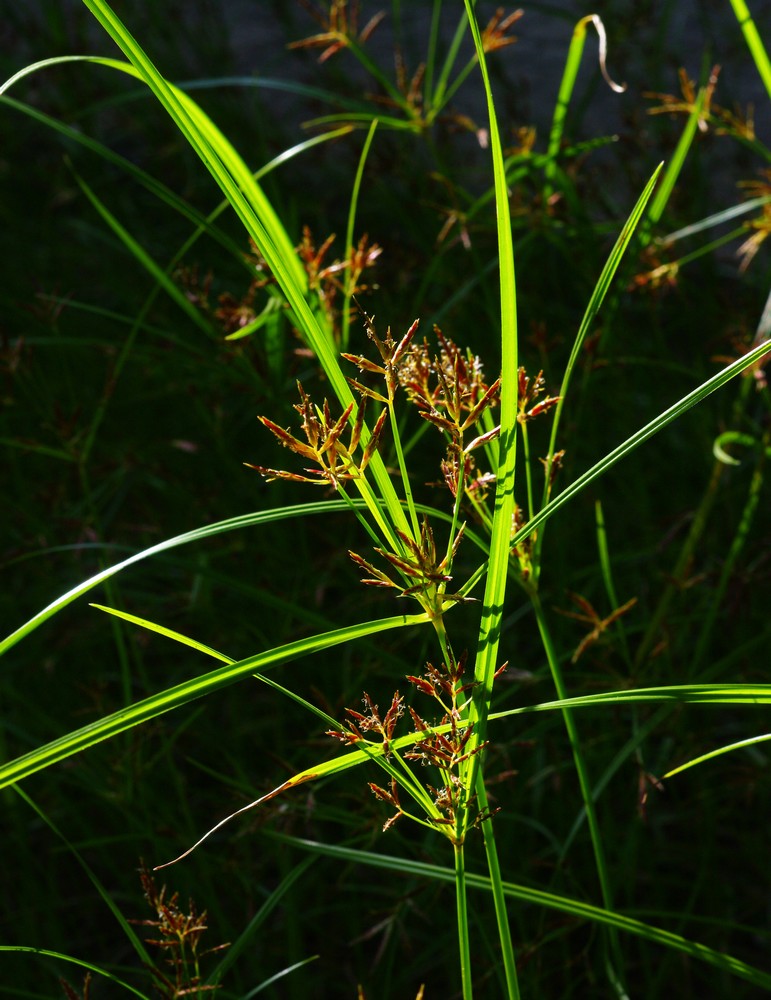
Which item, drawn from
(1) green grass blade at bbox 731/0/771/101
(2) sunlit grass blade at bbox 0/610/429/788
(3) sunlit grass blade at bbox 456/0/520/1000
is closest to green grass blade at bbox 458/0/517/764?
(3) sunlit grass blade at bbox 456/0/520/1000

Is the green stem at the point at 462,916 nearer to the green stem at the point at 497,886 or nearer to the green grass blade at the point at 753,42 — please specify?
the green stem at the point at 497,886

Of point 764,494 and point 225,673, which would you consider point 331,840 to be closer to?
point 764,494

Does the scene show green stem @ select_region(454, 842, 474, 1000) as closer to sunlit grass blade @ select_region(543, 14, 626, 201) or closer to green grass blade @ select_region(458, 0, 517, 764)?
green grass blade @ select_region(458, 0, 517, 764)

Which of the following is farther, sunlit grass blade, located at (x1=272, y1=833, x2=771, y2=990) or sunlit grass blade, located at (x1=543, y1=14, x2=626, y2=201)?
sunlit grass blade, located at (x1=543, y1=14, x2=626, y2=201)

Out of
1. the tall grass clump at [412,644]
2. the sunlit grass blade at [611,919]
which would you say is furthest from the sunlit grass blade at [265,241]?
the sunlit grass blade at [611,919]

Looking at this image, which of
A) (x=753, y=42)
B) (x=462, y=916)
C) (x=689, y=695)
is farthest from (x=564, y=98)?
(x=462, y=916)

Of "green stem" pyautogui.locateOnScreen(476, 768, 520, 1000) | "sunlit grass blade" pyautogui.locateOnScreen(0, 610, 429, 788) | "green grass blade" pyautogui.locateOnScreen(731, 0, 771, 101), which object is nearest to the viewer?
"sunlit grass blade" pyautogui.locateOnScreen(0, 610, 429, 788)

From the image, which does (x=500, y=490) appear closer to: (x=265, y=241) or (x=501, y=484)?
(x=501, y=484)

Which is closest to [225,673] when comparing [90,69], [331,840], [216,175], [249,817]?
[216,175]
